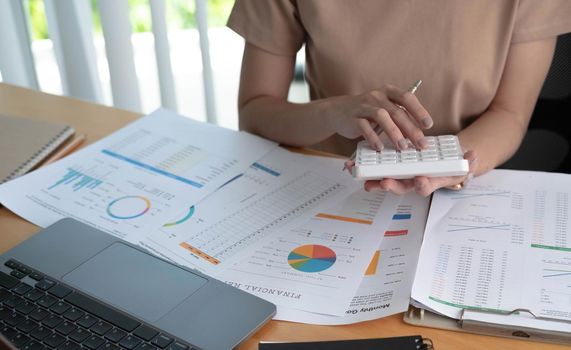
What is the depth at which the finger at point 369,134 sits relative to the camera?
85cm

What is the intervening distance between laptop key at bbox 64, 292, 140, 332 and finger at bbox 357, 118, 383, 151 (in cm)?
36

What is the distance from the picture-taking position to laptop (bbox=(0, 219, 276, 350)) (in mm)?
692

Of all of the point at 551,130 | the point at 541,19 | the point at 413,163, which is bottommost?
the point at 551,130

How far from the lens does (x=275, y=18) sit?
1.11 metres

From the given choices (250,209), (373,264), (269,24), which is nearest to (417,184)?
(373,264)

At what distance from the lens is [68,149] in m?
1.09

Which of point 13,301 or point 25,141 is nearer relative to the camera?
point 13,301

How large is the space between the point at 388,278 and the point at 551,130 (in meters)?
0.58

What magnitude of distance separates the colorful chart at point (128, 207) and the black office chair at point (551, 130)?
63cm

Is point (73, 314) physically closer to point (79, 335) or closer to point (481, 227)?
point (79, 335)

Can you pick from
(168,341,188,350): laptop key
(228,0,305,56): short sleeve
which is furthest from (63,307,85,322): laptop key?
(228,0,305,56): short sleeve

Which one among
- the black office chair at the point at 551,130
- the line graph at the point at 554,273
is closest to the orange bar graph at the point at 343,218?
the line graph at the point at 554,273

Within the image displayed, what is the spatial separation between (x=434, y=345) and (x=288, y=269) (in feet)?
0.63

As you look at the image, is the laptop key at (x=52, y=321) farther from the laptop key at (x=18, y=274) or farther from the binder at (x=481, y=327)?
the binder at (x=481, y=327)
